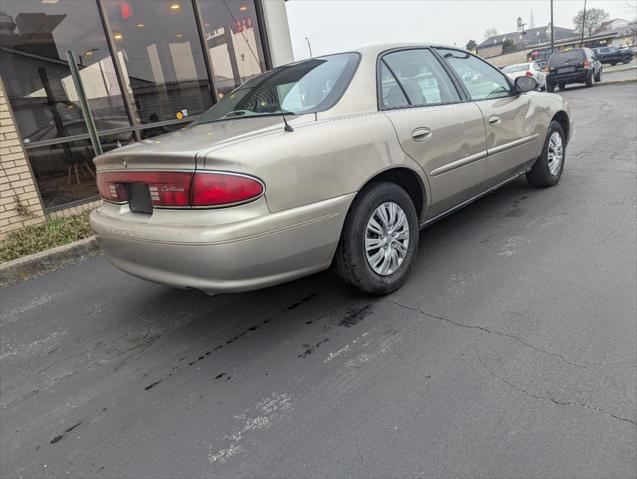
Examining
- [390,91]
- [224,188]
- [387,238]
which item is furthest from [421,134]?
[224,188]

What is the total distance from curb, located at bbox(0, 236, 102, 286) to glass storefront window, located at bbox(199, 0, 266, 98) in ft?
15.2

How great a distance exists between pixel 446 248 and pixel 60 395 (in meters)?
2.90

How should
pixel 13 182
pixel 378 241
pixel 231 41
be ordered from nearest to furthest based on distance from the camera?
pixel 378 241 → pixel 13 182 → pixel 231 41

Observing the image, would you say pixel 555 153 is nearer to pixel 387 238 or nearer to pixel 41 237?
pixel 387 238

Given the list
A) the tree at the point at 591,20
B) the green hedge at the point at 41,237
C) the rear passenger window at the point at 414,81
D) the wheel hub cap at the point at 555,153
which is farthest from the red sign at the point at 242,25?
the tree at the point at 591,20

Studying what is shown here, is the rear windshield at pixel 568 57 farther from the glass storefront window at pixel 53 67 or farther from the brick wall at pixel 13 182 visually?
the brick wall at pixel 13 182

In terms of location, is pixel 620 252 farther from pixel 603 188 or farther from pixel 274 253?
pixel 274 253

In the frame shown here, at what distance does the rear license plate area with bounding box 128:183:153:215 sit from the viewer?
2.66 m

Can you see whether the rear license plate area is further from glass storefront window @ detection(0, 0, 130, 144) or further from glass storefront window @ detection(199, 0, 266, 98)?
glass storefront window @ detection(199, 0, 266, 98)

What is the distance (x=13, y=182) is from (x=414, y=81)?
518 cm

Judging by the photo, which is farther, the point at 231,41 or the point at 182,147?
the point at 231,41

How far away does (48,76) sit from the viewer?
6777 mm

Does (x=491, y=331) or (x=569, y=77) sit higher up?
(x=569, y=77)

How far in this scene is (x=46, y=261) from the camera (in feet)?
15.3
